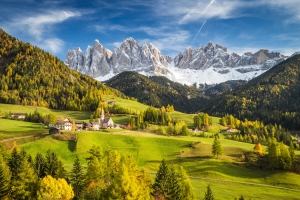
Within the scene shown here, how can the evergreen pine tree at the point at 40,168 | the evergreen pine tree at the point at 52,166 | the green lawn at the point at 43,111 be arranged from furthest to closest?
the green lawn at the point at 43,111 < the evergreen pine tree at the point at 52,166 < the evergreen pine tree at the point at 40,168

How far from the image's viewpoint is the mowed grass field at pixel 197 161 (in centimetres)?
6456

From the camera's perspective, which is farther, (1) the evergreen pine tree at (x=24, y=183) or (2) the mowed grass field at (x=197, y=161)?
(2) the mowed grass field at (x=197, y=161)

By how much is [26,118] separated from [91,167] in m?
109

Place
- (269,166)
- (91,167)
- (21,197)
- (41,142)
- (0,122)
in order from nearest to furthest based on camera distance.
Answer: (21,197) → (91,167) → (269,166) → (41,142) → (0,122)

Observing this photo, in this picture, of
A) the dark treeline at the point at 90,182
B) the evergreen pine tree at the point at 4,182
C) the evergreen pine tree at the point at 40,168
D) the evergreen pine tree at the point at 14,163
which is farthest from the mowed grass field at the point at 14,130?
the evergreen pine tree at the point at 4,182

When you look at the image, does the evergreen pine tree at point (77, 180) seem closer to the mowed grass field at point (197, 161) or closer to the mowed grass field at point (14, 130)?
the mowed grass field at point (197, 161)

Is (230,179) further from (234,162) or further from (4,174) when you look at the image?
(4,174)

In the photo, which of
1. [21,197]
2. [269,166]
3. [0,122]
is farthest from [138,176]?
[0,122]

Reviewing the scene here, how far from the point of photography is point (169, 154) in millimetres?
95062

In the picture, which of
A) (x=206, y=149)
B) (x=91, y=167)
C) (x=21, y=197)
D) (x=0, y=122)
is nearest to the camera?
(x=21, y=197)

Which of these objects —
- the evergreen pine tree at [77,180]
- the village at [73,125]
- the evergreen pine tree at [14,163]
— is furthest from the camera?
the village at [73,125]

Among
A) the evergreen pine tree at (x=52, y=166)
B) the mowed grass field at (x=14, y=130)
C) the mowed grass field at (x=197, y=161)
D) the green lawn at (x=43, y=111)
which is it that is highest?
the green lawn at (x=43, y=111)

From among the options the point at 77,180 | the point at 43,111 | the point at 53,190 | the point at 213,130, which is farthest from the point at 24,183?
the point at 213,130

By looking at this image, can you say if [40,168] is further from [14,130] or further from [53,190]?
[14,130]
